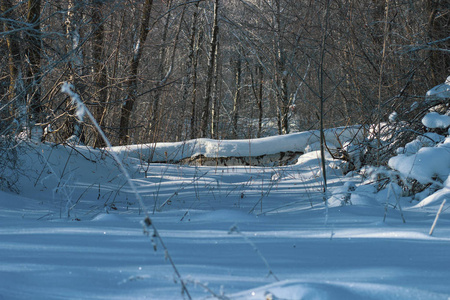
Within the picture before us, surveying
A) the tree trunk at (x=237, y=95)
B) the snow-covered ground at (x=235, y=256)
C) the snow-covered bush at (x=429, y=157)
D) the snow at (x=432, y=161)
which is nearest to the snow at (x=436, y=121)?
the snow-covered bush at (x=429, y=157)

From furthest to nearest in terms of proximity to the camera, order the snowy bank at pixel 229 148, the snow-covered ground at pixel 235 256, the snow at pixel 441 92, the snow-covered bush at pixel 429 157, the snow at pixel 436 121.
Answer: the snowy bank at pixel 229 148, the snow at pixel 441 92, the snow at pixel 436 121, the snow-covered bush at pixel 429 157, the snow-covered ground at pixel 235 256

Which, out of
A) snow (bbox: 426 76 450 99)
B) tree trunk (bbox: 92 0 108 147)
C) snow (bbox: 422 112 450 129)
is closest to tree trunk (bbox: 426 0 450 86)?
snow (bbox: 426 76 450 99)

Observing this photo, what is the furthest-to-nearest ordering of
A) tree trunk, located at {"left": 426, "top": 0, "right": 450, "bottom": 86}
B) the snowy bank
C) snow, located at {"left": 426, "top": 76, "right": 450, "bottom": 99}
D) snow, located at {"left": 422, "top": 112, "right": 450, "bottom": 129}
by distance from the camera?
the snowy bank
tree trunk, located at {"left": 426, "top": 0, "right": 450, "bottom": 86}
snow, located at {"left": 426, "top": 76, "right": 450, "bottom": 99}
snow, located at {"left": 422, "top": 112, "right": 450, "bottom": 129}

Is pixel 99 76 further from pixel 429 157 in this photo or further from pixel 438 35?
pixel 438 35

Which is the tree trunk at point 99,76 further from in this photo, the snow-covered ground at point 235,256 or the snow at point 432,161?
the snow at point 432,161

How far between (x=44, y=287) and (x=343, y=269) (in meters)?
0.91

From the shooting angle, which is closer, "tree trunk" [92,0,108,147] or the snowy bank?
"tree trunk" [92,0,108,147]

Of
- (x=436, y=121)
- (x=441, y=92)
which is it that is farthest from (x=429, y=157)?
(x=441, y=92)

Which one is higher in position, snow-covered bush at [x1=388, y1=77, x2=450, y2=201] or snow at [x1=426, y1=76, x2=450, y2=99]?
snow at [x1=426, y1=76, x2=450, y2=99]

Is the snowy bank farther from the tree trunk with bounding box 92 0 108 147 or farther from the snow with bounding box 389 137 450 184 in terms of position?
the snow with bounding box 389 137 450 184

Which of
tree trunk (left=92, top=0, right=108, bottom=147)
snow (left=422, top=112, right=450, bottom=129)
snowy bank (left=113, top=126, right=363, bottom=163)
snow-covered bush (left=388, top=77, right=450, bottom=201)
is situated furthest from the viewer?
snowy bank (left=113, top=126, right=363, bottom=163)

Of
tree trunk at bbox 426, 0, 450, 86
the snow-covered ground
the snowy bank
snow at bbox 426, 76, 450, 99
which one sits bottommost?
the snowy bank

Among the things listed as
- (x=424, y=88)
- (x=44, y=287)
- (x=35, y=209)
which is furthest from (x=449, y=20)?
(x=44, y=287)

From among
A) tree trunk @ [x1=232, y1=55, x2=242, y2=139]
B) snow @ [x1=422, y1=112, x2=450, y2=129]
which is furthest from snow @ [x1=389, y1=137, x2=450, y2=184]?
tree trunk @ [x1=232, y1=55, x2=242, y2=139]
